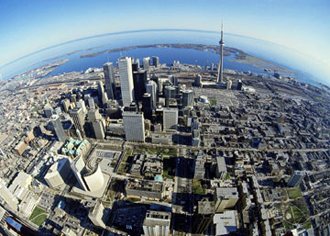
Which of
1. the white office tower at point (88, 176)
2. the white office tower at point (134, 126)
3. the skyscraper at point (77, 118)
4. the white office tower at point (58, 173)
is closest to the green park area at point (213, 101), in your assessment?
the white office tower at point (134, 126)

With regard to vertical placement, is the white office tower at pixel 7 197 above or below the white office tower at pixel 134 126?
below

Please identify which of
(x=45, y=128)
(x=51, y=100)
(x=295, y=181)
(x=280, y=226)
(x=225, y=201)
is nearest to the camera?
(x=225, y=201)

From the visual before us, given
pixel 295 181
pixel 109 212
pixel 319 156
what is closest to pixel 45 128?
pixel 109 212

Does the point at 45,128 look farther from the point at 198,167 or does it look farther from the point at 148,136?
the point at 198,167

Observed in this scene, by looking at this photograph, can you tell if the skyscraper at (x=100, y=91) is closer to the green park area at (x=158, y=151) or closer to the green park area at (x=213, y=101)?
the green park area at (x=158, y=151)

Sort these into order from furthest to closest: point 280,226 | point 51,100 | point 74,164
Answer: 1. point 51,100
2. point 74,164
3. point 280,226

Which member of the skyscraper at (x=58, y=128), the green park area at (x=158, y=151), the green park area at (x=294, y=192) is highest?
the skyscraper at (x=58, y=128)

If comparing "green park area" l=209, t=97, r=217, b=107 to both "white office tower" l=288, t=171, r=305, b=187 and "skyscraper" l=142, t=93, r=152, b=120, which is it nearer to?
"skyscraper" l=142, t=93, r=152, b=120

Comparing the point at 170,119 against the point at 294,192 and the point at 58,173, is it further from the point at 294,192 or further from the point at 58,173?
the point at 294,192
